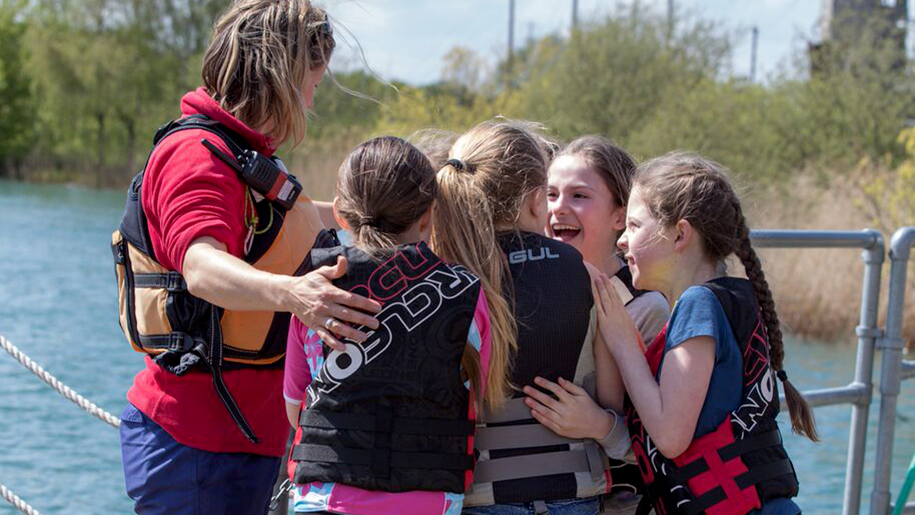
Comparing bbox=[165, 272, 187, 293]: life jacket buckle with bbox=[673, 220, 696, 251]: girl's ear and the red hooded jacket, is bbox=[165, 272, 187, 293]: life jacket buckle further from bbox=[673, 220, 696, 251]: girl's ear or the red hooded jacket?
bbox=[673, 220, 696, 251]: girl's ear

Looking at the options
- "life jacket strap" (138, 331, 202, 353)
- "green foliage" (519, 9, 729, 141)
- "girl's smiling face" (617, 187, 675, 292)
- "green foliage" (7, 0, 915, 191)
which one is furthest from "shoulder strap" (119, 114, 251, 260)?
"green foliage" (519, 9, 729, 141)

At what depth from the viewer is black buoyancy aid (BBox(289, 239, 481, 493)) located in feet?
6.02

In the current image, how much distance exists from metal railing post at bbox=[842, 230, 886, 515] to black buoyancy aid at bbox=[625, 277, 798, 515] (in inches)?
61.2

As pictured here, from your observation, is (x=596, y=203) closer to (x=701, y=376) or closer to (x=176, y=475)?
(x=701, y=376)

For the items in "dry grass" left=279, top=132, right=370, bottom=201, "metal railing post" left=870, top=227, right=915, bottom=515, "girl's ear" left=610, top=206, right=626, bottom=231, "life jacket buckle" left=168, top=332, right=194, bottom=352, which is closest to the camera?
"life jacket buckle" left=168, top=332, right=194, bottom=352

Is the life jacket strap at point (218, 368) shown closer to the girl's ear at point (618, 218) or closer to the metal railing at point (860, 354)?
the girl's ear at point (618, 218)

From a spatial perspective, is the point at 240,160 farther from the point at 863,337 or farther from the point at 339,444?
the point at 863,337

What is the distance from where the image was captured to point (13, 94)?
48500mm

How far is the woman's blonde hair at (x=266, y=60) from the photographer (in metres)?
1.96

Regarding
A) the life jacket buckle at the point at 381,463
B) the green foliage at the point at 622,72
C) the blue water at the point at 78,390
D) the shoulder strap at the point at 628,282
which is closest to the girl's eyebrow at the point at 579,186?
the shoulder strap at the point at 628,282

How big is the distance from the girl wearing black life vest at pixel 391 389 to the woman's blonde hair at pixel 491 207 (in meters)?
0.07

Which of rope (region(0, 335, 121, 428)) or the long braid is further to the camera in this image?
rope (region(0, 335, 121, 428))

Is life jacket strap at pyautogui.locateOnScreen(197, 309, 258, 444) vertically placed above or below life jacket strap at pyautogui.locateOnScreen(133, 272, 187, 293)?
below

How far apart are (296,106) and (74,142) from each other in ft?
154
